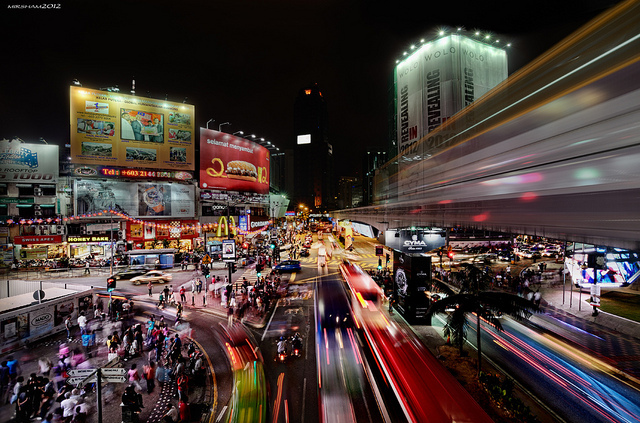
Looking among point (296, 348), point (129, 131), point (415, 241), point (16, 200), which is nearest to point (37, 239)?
point (16, 200)

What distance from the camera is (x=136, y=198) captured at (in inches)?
1211

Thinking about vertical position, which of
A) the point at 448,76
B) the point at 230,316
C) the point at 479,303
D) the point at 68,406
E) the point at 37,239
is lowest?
the point at 230,316

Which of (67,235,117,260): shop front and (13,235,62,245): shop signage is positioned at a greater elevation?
(13,235,62,245): shop signage

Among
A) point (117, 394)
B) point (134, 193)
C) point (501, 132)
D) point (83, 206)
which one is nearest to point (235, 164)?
point (134, 193)

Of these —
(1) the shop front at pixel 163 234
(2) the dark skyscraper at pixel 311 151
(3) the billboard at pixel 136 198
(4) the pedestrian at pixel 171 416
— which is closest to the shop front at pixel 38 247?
(3) the billboard at pixel 136 198

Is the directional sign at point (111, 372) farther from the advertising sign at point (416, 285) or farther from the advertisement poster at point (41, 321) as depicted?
the advertising sign at point (416, 285)

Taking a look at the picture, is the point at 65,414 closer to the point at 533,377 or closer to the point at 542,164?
the point at 542,164

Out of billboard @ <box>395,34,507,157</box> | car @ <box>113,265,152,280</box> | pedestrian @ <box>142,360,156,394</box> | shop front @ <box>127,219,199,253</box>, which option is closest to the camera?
pedestrian @ <box>142,360,156,394</box>

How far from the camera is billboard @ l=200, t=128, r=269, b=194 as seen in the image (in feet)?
121

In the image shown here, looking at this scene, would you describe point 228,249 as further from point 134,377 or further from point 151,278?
point 134,377

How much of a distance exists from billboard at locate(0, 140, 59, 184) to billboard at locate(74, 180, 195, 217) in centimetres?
307

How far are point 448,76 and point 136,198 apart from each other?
34719 mm

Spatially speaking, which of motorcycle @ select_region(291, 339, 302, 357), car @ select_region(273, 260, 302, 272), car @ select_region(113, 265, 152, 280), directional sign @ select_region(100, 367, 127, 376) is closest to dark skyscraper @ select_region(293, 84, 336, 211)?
car @ select_region(273, 260, 302, 272)

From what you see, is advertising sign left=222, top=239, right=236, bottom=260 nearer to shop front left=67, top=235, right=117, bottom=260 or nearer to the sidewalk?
the sidewalk
